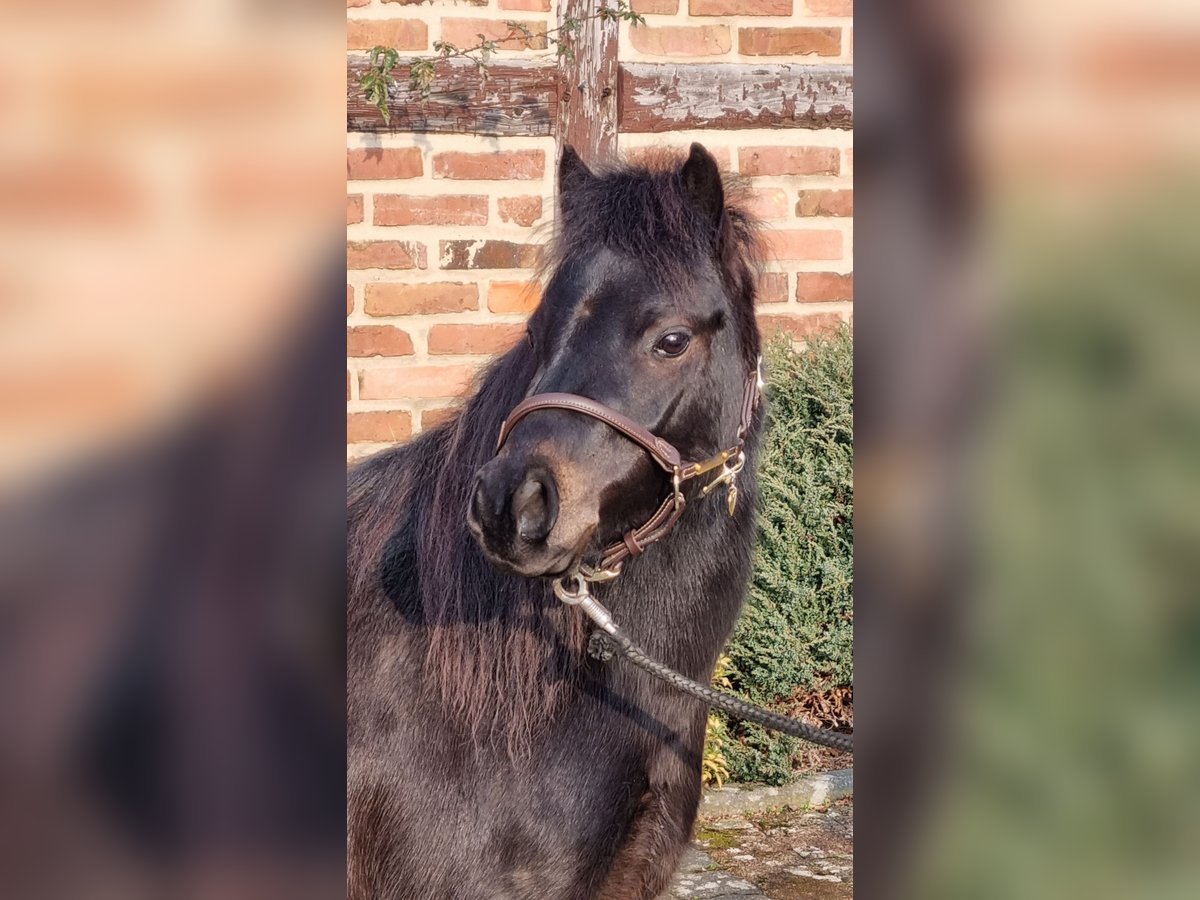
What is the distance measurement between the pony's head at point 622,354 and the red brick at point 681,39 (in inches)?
44.6

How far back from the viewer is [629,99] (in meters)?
2.30

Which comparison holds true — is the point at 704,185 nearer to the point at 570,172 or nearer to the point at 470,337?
the point at 570,172

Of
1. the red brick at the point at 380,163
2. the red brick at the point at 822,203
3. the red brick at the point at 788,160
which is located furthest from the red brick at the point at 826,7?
the red brick at the point at 380,163

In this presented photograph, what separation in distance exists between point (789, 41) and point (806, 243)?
Result: 17.7 inches


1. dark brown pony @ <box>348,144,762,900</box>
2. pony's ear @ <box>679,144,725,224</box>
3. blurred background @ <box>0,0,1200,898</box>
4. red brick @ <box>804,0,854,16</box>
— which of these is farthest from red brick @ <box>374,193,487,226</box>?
blurred background @ <box>0,0,1200,898</box>

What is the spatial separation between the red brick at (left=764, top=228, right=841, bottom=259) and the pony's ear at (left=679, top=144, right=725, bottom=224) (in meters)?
1.25

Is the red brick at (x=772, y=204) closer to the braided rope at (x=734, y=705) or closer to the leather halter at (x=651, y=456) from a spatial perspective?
the leather halter at (x=651, y=456)

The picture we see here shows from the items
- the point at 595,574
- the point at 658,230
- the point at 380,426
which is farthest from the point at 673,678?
the point at 380,426

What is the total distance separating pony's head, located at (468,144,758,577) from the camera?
106 cm

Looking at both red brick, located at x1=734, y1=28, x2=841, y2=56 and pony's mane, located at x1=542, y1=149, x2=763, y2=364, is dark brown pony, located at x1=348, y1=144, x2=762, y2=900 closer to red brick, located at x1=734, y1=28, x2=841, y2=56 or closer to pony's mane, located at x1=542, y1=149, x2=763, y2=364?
pony's mane, located at x1=542, y1=149, x2=763, y2=364
